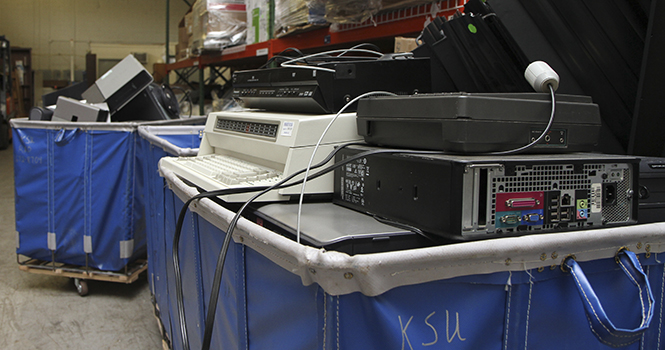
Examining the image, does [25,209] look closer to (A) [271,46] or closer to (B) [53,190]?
(B) [53,190]

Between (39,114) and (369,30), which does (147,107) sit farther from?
(369,30)

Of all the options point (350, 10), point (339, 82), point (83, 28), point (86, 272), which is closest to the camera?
point (339, 82)

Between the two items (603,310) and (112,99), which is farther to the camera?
(112,99)

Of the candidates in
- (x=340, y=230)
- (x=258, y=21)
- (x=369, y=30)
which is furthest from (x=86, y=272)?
(x=340, y=230)

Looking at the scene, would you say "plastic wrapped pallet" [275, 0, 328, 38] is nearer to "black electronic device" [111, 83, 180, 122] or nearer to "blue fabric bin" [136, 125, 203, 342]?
"blue fabric bin" [136, 125, 203, 342]

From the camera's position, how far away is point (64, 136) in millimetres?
2477

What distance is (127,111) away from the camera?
283 centimetres

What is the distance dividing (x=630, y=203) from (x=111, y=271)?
258 centimetres

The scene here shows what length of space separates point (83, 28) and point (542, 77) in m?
10.5

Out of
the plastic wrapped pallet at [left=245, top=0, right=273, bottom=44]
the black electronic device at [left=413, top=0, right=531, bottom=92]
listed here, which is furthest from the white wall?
the black electronic device at [left=413, top=0, right=531, bottom=92]

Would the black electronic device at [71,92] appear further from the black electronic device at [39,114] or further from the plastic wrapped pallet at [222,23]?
the plastic wrapped pallet at [222,23]

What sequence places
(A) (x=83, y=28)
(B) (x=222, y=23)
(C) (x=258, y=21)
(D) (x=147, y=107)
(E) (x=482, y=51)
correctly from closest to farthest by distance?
(E) (x=482, y=51), (D) (x=147, y=107), (C) (x=258, y=21), (B) (x=222, y=23), (A) (x=83, y=28)

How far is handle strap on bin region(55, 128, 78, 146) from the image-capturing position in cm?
246

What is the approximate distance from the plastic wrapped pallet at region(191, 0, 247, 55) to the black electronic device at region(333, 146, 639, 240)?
2762 mm
